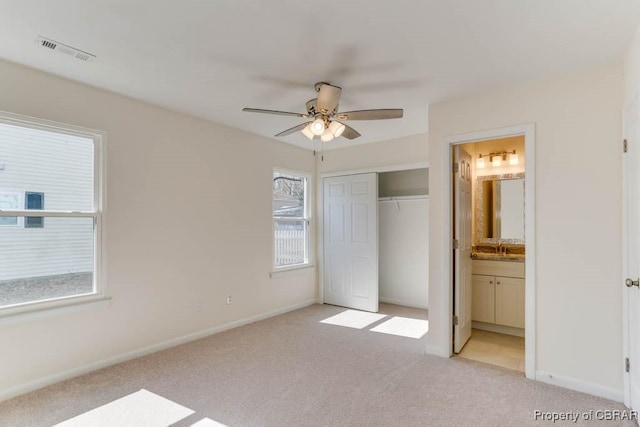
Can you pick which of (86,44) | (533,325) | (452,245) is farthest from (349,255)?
(86,44)

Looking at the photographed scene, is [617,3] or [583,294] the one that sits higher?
[617,3]

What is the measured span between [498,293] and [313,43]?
3.47 metres

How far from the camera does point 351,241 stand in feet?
17.4

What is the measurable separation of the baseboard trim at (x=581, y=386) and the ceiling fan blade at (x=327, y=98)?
281 centimetres

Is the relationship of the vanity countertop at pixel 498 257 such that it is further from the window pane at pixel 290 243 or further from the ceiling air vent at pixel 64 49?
the ceiling air vent at pixel 64 49

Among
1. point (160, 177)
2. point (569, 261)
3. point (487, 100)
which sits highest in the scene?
point (487, 100)

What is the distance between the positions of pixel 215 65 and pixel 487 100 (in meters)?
2.40

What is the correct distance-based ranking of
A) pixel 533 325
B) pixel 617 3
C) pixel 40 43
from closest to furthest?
pixel 617 3, pixel 40 43, pixel 533 325

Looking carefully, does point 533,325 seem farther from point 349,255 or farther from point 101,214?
point 101,214

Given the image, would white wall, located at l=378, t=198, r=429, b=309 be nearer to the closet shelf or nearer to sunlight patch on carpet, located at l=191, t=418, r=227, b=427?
the closet shelf

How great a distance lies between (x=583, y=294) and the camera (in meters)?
2.66

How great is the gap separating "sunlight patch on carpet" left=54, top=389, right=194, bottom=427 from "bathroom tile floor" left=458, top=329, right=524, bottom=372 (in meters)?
2.65

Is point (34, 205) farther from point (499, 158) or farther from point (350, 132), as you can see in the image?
point (499, 158)

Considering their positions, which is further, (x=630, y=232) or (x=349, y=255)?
(x=349, y=255)
